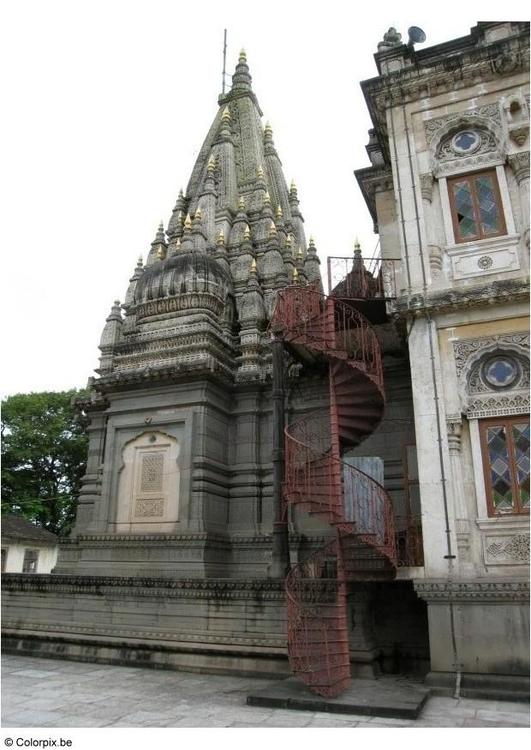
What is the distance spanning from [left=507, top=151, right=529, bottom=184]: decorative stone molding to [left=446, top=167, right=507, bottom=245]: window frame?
40 centimetres

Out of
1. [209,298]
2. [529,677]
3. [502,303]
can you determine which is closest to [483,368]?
[502,303]

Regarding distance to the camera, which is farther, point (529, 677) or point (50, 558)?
point (50, 558)

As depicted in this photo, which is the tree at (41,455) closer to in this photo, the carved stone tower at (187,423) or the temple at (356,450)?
the carved stone tower at (187,423)

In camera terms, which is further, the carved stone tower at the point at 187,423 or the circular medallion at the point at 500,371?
the carved stone tower at the point at 187,423

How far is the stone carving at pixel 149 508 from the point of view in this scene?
14.7m

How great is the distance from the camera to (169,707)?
27.5 feet


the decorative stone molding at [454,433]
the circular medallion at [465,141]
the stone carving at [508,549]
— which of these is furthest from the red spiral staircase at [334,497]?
the circular medallion at [465,141]

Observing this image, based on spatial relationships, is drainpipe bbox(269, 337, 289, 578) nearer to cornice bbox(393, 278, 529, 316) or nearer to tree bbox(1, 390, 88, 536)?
cornice bbox(393, 278, 529, 316)

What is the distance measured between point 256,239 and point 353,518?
38.3 ft

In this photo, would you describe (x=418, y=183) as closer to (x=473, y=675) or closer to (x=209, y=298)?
(x=209, y=298)

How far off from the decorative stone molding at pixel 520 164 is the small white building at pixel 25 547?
30.9 meters

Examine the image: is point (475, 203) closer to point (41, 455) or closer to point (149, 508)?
point (149, 508)

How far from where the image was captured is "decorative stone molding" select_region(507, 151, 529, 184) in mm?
11374

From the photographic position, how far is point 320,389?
15.5 m
